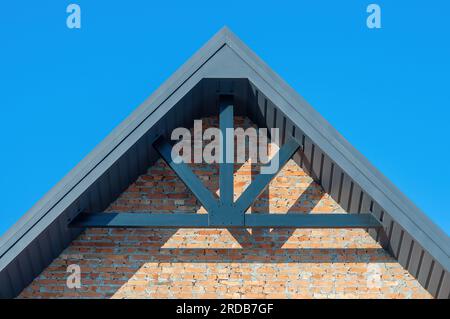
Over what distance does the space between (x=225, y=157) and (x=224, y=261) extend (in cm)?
136

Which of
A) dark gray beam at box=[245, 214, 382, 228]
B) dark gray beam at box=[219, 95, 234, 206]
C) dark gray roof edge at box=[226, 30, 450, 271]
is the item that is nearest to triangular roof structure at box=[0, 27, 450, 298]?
dark gray roof edge at box=[226, 30, 450, 271]

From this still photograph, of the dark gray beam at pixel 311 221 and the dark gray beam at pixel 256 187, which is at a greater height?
the dark gray beam at pixel 256 187

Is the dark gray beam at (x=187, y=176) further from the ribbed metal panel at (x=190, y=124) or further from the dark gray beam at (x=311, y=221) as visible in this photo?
the dark gray beam at (x=311, y=221)

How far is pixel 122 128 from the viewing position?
27.5 feet

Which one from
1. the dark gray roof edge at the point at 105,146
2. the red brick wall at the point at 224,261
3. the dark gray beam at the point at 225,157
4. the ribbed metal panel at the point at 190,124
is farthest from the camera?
the red brick wall at the point at 224,261

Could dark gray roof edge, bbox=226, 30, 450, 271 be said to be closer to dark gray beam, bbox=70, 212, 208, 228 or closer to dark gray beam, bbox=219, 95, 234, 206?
dark gray beam, bbox=219, 95, 234, 206

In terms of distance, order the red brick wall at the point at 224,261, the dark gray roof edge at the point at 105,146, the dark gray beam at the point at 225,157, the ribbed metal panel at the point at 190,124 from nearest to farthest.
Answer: the dark gray roof edge at the point at 105,146 < the ribbed metal panel at the point at 190,124 < the dark gray beam at the point at 225,157 < the red brick wall at the point at 224,261

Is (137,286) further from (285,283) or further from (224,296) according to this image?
(285,283)

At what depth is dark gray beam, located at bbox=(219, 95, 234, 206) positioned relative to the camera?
27.8ft

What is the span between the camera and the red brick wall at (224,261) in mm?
8742

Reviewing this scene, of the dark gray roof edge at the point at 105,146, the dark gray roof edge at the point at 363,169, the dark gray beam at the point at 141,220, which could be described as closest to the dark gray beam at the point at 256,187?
the dark gray beam at the point at 141,220
